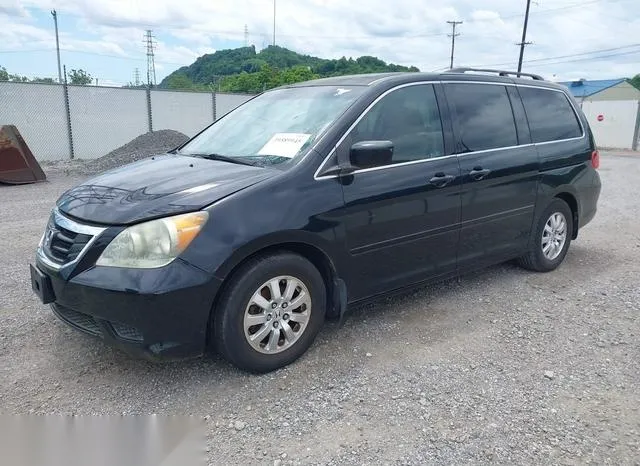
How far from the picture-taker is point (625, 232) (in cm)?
709

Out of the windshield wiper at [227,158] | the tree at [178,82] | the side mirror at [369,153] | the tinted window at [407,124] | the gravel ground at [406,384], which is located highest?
the tree at [178,82]

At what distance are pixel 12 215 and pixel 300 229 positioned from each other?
6341 millimetres

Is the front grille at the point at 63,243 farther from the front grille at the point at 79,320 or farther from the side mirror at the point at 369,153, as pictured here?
the side mirror at the point at 369,153

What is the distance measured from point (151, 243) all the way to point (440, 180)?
2.16 metres

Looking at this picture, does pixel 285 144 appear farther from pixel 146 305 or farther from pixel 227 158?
pixel 146 305

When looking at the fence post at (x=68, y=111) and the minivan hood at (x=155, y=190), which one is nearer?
the minivan hood at (x=155, y=190)

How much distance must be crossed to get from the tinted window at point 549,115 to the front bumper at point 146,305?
3505 millimetres

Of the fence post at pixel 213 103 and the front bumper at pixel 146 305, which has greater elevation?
the fence post at pixel 213 103

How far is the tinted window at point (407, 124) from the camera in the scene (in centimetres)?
367

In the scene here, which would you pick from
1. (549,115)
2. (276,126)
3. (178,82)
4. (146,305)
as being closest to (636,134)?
(549,115)

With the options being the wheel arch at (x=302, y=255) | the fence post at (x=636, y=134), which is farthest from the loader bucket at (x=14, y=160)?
the fence post at (x=636, y=134)

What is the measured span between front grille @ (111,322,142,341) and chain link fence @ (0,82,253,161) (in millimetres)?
12553

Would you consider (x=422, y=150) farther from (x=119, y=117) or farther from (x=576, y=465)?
(x=119, y=117)

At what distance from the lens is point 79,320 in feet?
10.1
